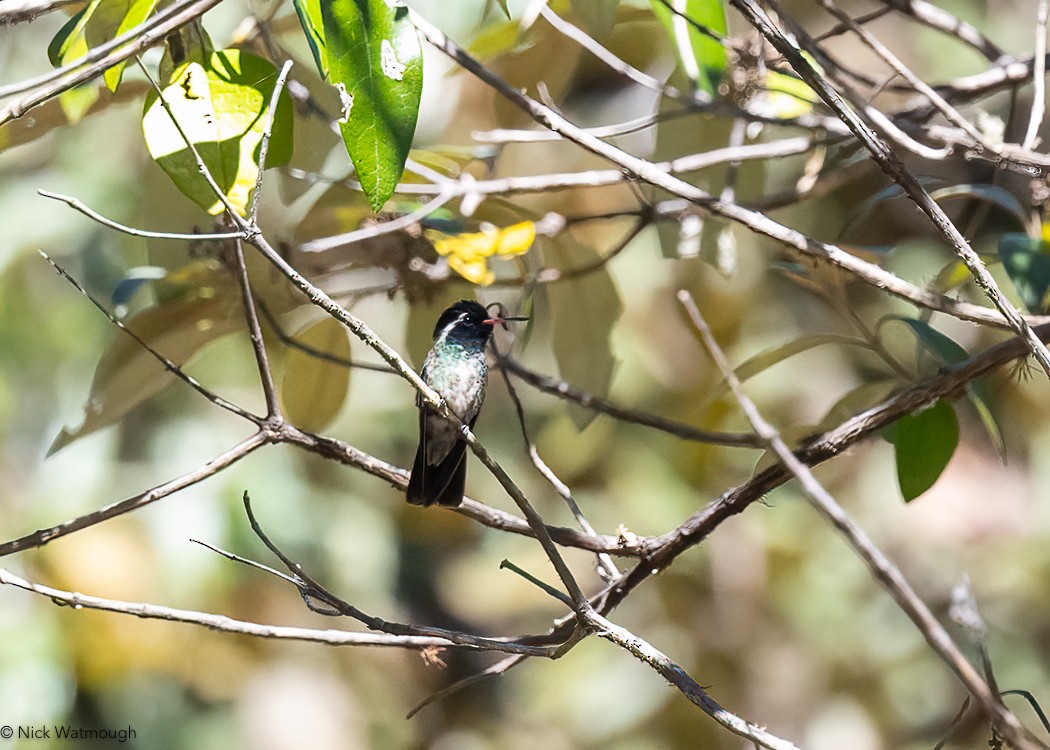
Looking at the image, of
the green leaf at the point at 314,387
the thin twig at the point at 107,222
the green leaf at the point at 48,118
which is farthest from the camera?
the green leaf at the point at 314,387

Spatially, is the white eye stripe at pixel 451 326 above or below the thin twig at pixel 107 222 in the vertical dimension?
above

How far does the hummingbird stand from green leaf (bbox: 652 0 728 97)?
0.65 meters

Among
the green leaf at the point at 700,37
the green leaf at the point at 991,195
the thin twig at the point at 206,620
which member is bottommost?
the thin twig at the point at 206,620

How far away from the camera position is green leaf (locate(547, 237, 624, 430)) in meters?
2.49

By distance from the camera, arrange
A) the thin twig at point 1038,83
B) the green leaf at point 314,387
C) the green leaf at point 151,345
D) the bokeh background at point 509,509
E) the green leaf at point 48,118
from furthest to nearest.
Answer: the bokeh background at point 509,509 → the green leaf at point 314,387 → the green leaf at point 151,345 → the thin twig at point 1038,83 → the green leaf at point 48,118

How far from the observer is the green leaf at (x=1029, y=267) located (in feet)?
6.48

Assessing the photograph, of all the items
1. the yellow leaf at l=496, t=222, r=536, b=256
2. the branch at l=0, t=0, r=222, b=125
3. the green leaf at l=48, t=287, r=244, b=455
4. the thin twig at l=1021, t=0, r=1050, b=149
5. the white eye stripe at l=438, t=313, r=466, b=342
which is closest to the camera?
the branch at l=0, t=0, r=222, b=125

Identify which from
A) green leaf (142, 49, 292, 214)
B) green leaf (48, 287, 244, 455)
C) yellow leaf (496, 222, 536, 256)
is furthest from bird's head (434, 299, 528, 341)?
green leaf (142, 49, 292, 214)

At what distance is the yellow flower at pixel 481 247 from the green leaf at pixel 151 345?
1.62 feet

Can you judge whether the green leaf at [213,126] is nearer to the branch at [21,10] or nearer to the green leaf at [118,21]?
the green leaf at [118,21]

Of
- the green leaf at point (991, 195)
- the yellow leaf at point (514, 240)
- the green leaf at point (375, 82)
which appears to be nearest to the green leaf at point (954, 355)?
the green leaf at point (991, 195)

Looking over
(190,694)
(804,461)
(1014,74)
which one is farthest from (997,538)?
(190,694)

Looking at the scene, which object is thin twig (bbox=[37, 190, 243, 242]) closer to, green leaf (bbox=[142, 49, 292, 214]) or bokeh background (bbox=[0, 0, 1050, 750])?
green leaf (bbox=[142, 49, 292, 214])

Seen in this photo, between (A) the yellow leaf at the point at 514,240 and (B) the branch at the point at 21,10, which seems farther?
(A) the yellow leaf at the point at 514,240
